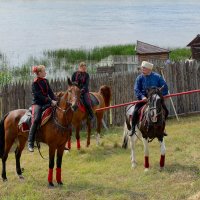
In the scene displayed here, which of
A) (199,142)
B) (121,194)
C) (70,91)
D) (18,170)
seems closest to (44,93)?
(70,91)

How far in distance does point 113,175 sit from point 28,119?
2244 mm

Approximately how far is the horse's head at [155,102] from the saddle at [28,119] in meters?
2.10

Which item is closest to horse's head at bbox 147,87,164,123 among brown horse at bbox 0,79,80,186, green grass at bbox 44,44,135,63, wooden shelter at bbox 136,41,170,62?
brown horse at bbox 0,79,80,186

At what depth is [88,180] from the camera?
31.6ft

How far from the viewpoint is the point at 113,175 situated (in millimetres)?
9922

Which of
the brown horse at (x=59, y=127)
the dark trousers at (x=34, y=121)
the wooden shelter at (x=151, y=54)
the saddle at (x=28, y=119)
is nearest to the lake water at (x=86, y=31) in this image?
the wooden shelter at (x=151, y=54)

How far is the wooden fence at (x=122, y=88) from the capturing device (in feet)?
49.1

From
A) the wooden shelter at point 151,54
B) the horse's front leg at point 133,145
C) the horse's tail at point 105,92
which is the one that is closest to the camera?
the horse's front leg at point 133,145

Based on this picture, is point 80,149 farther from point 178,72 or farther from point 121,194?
point 178,72

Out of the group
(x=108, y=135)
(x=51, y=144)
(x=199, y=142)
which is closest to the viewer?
(x=51, y=144)

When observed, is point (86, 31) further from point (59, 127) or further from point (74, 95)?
point (74, 95)

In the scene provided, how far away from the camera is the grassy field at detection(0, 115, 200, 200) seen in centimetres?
838

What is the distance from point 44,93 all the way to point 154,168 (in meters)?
3.00

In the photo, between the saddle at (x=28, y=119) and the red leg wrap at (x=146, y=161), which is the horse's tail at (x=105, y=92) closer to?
the red leg wrap at (x=146, y=161)
